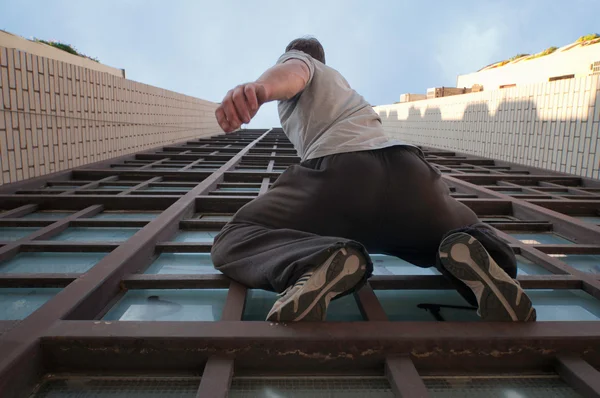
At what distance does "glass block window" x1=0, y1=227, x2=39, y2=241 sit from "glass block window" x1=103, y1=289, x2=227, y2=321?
1406mm

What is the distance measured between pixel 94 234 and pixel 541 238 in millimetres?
3125

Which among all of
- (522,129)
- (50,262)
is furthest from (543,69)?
(50,262)

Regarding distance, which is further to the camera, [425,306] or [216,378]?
[425,306]

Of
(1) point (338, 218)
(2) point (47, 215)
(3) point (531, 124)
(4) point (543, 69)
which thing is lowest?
(2) point (47, 215)

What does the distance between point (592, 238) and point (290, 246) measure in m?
2.28

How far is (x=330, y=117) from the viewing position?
1.56 m

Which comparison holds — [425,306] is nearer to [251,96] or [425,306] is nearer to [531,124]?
[251,96]

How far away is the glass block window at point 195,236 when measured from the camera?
2637 mm

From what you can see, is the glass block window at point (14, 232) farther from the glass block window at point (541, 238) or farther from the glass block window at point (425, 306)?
the glass block window at point (541, 238)

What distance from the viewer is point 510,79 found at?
17562 millimetres

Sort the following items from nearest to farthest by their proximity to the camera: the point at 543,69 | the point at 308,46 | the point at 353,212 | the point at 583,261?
the point at 353,212
the point at 308,46
the point at 583,261
the point at 543,69

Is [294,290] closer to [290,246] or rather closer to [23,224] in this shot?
[290,246]

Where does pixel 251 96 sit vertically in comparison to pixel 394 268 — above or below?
above

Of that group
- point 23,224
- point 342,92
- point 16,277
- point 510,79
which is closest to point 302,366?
point 342,92
